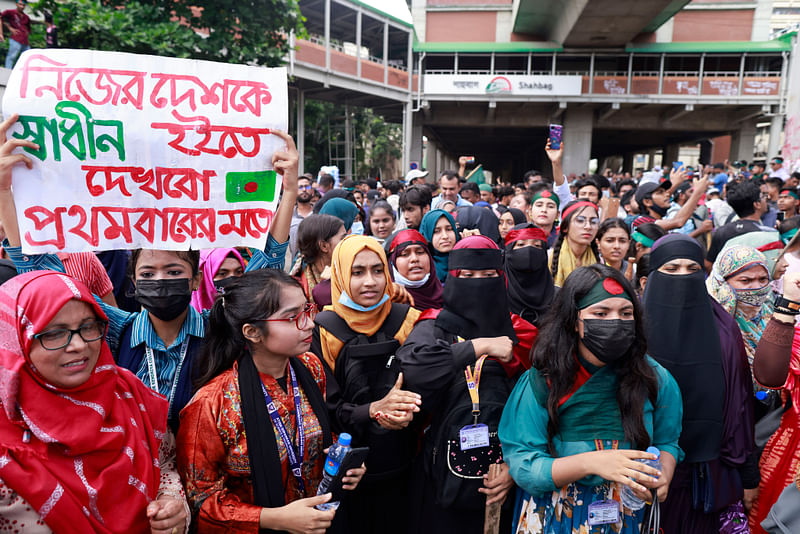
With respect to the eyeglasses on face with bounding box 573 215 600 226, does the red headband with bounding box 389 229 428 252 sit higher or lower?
lower

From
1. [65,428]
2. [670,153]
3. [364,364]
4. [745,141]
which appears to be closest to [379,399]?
[364,364]

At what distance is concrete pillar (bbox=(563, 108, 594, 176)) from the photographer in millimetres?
24766

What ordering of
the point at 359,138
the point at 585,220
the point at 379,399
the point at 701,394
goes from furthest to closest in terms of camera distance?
the point at 359,138 < the point at 585,220 < the point at 379,399 < the point at 701,394

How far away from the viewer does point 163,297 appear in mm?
2053

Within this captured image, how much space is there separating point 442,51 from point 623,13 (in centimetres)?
845

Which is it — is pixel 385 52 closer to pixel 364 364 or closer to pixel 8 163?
pixel 364 364

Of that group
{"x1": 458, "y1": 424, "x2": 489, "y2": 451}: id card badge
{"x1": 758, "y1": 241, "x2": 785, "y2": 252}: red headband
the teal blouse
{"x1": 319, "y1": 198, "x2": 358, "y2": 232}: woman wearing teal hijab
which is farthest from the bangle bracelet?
{"x1": 319, "y1": 198, "x2": 358, "y2": 232}: woman wearing teal hijab

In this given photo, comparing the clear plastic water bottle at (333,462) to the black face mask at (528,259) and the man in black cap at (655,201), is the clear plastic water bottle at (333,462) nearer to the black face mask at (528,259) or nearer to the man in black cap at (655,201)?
the black face mask at (528,259)

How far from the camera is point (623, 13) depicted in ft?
61.4

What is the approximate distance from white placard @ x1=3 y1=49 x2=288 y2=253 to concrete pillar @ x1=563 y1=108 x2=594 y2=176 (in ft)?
80.8

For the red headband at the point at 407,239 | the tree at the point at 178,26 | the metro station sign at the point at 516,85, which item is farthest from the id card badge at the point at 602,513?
the metro station sign at the point at 516,85

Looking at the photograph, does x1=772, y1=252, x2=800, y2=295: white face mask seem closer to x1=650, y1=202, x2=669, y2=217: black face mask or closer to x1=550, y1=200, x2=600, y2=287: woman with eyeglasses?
x1=550, y1=200, x2=600, y2=287: woman with eyeglasses

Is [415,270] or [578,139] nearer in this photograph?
[415,270]

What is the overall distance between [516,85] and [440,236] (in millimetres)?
21589
